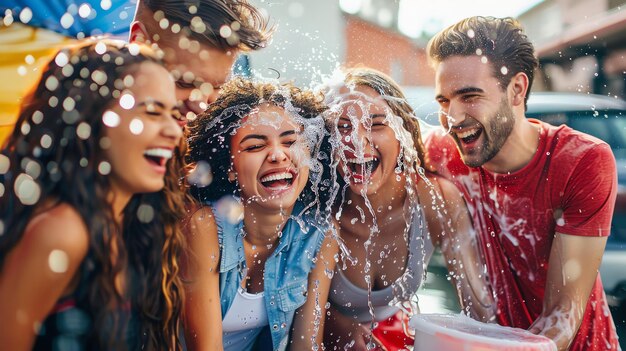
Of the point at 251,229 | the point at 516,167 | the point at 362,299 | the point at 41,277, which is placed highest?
the point at 516,167

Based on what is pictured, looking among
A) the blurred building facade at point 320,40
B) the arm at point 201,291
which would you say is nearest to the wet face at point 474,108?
the blurred building facade at point 320,40

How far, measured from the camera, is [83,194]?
4.19ft

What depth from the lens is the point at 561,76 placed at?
845 cm

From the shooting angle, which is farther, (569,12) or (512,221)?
(569,12)

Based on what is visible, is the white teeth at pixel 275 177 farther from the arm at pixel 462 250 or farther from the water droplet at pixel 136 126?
the arm at pixel 462 250

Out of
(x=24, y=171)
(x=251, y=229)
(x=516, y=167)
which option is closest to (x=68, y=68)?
(x=24, y=171)

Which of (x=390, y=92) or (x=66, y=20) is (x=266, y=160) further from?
(x=66, y=20)

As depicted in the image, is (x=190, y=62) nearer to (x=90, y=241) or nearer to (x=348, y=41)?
(x=90, y=241)

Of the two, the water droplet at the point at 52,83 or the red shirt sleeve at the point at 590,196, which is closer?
the water droplet at the point at 52,83

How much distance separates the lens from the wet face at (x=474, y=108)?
86.0 inches

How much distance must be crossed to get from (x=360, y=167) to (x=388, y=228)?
0.35 metres

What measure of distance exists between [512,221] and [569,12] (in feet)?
44.8

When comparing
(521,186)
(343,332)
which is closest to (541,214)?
(521,186)

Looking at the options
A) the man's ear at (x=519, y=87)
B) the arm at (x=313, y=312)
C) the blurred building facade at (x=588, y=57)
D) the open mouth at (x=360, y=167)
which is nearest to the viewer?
the arm at (x=313, y=312)
